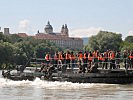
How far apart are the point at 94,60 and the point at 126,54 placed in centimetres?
233

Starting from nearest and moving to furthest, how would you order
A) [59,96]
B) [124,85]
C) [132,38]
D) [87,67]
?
[59,96] → [124,85] → [87,67] → [132,38]

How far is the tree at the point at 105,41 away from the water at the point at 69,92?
89.6 metres

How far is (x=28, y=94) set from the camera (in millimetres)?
26688

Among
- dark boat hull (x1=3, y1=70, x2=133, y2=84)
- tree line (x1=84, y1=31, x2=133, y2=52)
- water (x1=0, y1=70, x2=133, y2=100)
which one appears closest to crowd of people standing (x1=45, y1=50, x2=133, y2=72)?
dark boat hull (x1=3, y1=70, x2=133, y2=84)

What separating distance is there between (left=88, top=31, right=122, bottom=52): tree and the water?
89585mm

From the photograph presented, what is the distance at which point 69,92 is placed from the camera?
27.4 metres

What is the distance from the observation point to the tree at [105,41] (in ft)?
405

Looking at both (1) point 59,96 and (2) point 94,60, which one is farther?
(2) point 94,60

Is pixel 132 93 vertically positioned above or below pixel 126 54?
below

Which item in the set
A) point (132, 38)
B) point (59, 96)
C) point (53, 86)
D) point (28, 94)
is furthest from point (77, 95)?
point (132, 38)

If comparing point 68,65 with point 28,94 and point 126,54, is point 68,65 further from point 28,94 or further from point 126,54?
point 28,94

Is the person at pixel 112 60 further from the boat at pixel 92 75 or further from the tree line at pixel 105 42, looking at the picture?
the tree line at pixel 105 42

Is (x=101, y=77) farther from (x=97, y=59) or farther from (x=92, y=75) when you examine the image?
(x=97, y=59)

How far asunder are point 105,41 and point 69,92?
9777cm
